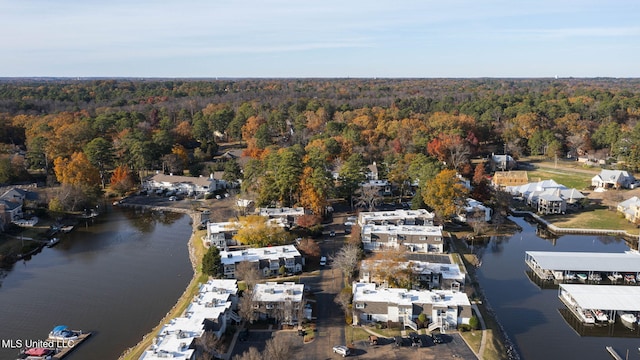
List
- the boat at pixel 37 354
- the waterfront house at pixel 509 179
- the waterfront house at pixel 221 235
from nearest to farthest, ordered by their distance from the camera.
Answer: the boat at pixel 37 354, the waterfront house at pixel 221 235, the waterfront house at pixel 509 179

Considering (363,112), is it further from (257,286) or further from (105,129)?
(257,286)

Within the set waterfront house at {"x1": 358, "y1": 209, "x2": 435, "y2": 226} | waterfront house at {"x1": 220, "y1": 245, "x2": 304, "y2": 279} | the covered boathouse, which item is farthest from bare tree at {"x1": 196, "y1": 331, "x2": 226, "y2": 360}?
the covered boathouse

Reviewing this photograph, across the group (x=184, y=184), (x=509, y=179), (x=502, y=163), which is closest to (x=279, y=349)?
(x=184, y=184)

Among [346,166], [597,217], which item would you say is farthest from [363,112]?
[597,217]

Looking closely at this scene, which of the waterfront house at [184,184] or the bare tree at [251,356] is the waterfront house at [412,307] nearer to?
the bare tree at [251,356]

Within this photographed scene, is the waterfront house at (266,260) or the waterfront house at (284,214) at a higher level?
the waterfront house at (284,214)

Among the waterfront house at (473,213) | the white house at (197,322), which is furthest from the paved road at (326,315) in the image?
the waterfront house at (473,213)
